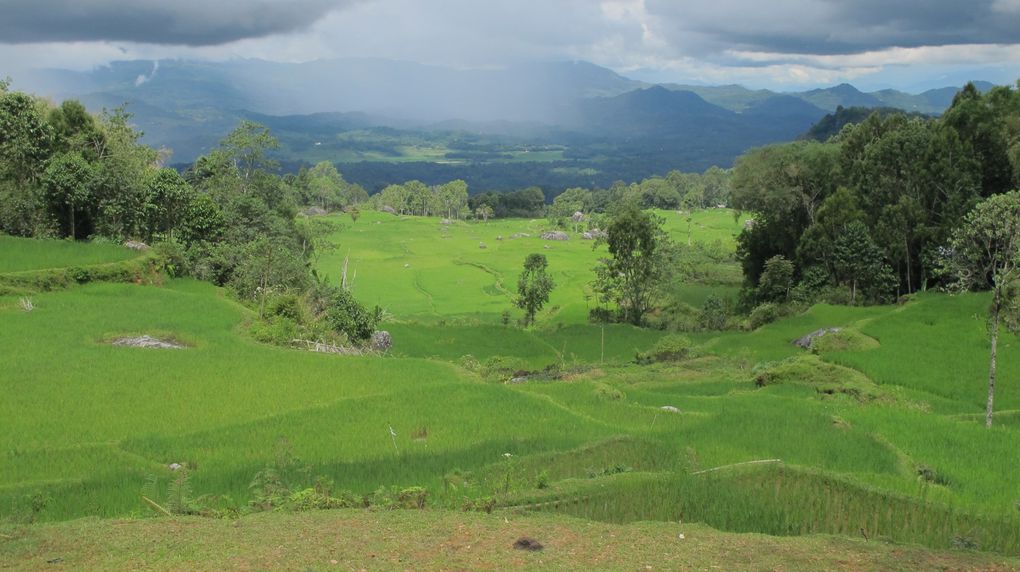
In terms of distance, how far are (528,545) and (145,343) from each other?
19.8 m

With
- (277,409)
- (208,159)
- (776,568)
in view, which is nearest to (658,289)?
(208,159)

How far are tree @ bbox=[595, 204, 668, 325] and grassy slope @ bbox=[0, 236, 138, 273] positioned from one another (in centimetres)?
2778

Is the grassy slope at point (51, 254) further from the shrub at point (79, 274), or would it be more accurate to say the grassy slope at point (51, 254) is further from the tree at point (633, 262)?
the tree at point (633, 262)

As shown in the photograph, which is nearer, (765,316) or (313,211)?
(765,316)

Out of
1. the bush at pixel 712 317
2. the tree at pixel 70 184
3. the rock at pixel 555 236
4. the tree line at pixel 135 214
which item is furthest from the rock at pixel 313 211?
the bush at pixel 712 317

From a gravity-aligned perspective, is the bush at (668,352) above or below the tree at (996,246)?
below

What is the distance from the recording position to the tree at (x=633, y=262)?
47375mm

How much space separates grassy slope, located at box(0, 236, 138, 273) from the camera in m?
29.6

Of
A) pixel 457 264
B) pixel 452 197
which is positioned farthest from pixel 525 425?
pixel 452 197

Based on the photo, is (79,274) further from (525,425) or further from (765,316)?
(765,316)

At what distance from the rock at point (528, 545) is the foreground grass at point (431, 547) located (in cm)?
7

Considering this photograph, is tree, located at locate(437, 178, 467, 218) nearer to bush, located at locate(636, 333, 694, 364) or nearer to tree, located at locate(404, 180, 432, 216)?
tree, located at locate(404, 180, 432, 216)

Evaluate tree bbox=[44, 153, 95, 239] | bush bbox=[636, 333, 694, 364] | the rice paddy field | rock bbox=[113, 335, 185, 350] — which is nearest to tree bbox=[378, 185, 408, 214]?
tree bbox=[44, 153, 95, 239]

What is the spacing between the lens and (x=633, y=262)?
158ft
